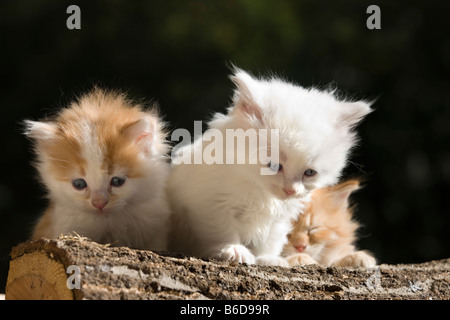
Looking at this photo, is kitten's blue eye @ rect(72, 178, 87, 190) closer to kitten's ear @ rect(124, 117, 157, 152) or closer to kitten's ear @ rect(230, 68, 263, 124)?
kitten's ear @ rect(124, 117, 157, 152)

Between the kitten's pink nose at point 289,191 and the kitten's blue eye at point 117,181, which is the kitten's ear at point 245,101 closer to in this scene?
the kitten's pink nose at point 289,191

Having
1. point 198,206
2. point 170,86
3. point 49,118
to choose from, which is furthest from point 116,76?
point 198,206

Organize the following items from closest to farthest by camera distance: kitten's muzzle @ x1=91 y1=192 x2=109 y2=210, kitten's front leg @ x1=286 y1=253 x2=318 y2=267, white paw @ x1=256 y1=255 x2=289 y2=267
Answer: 1. kitten's muzzle @ x1=91 y1=192 x2=109 y2=210
2. white paw @ x1=256 y1=255 x2=289 y2=267
3. kitten's front leg @ x1=286 y1=253 x2=318 y2=267

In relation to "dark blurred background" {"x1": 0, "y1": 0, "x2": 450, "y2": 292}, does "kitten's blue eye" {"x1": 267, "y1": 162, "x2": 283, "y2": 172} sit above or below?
below

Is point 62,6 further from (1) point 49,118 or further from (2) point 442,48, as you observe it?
(2) point 442,48

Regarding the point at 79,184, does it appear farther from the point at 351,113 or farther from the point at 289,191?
the point at 351,113

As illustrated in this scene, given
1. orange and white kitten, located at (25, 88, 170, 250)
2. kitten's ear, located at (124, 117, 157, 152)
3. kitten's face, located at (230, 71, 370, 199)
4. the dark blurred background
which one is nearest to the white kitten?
kitten's face, located at (230, 71, 370, 199)

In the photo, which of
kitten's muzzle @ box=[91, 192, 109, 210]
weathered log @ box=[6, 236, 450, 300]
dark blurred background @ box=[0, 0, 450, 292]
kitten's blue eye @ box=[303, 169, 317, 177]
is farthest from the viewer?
dark blurred background @ box=[0, 0, 450, 292]

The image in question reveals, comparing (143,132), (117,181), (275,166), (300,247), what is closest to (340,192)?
(300,247)
